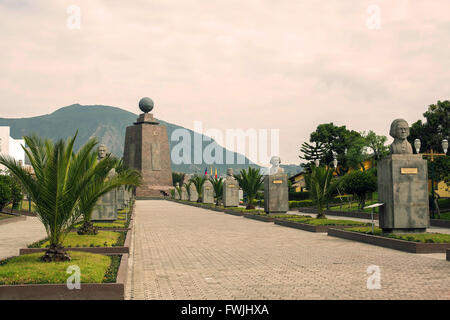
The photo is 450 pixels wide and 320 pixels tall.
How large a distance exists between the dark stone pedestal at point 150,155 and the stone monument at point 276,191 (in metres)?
55.9

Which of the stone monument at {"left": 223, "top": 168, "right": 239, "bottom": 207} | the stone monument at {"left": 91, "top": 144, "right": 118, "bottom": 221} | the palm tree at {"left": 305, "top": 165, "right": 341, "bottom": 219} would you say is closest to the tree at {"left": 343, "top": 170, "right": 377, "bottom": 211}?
the palm tree at {"left": 305, "top": 165, "right": 341, "bottom": 219}

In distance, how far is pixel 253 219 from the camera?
25203 millimetres

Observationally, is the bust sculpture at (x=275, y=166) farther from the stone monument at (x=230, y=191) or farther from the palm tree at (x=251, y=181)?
the stone monument at (x=230, y=191)

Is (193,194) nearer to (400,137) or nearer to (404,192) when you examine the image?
(400,137)

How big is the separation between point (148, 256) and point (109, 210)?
23.4 ft

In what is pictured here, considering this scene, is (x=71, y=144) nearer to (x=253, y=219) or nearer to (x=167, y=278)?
(x=167, y=278)

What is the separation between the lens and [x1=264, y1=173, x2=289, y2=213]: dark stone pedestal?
25.1m

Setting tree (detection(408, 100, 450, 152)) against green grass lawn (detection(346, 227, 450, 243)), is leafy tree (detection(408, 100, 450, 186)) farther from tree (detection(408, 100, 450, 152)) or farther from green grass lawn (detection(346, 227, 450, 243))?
green grass lawn (detection(346, 227, 450, 243))

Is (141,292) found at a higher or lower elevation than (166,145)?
lower

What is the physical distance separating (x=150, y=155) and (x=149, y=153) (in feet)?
A: 1.21

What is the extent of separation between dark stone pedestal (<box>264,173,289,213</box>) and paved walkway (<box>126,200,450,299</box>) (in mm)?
10358

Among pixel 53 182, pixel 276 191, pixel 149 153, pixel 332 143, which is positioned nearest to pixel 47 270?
pixel 53 182

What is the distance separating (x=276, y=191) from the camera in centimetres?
2522
